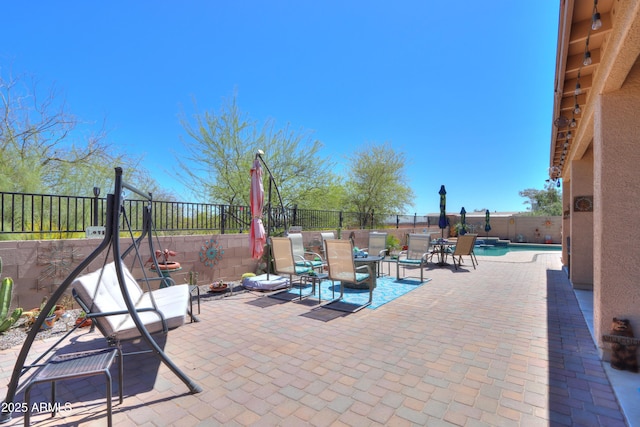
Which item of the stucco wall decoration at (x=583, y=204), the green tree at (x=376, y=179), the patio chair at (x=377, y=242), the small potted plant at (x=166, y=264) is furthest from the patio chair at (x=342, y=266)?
the green tree at (x=376, y=179)

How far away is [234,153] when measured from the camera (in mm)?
10273

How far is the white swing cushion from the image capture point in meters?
2.41

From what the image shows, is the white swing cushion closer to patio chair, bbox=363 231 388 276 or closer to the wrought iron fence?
the wrought iron fence

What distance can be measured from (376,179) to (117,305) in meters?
14.8

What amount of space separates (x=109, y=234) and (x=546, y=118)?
7.10 m

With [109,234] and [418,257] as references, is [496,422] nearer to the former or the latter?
[109,234]

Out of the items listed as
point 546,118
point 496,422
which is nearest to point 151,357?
point 496,422

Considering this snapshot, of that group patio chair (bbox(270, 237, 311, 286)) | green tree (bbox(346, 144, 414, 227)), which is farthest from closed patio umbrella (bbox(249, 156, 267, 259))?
green tree (bbox(346, 144, 414, 227))

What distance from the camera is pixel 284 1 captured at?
7746 mm

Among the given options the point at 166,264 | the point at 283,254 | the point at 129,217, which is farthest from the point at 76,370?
the point at 129,217

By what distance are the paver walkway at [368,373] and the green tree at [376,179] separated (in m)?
12.1

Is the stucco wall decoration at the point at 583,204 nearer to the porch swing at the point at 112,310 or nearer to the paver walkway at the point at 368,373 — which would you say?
the paver walkway at the point at 368,373

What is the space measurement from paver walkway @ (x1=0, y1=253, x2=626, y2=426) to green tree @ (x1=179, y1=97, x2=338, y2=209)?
6516mm

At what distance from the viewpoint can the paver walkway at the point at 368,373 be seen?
2023 millimetres
